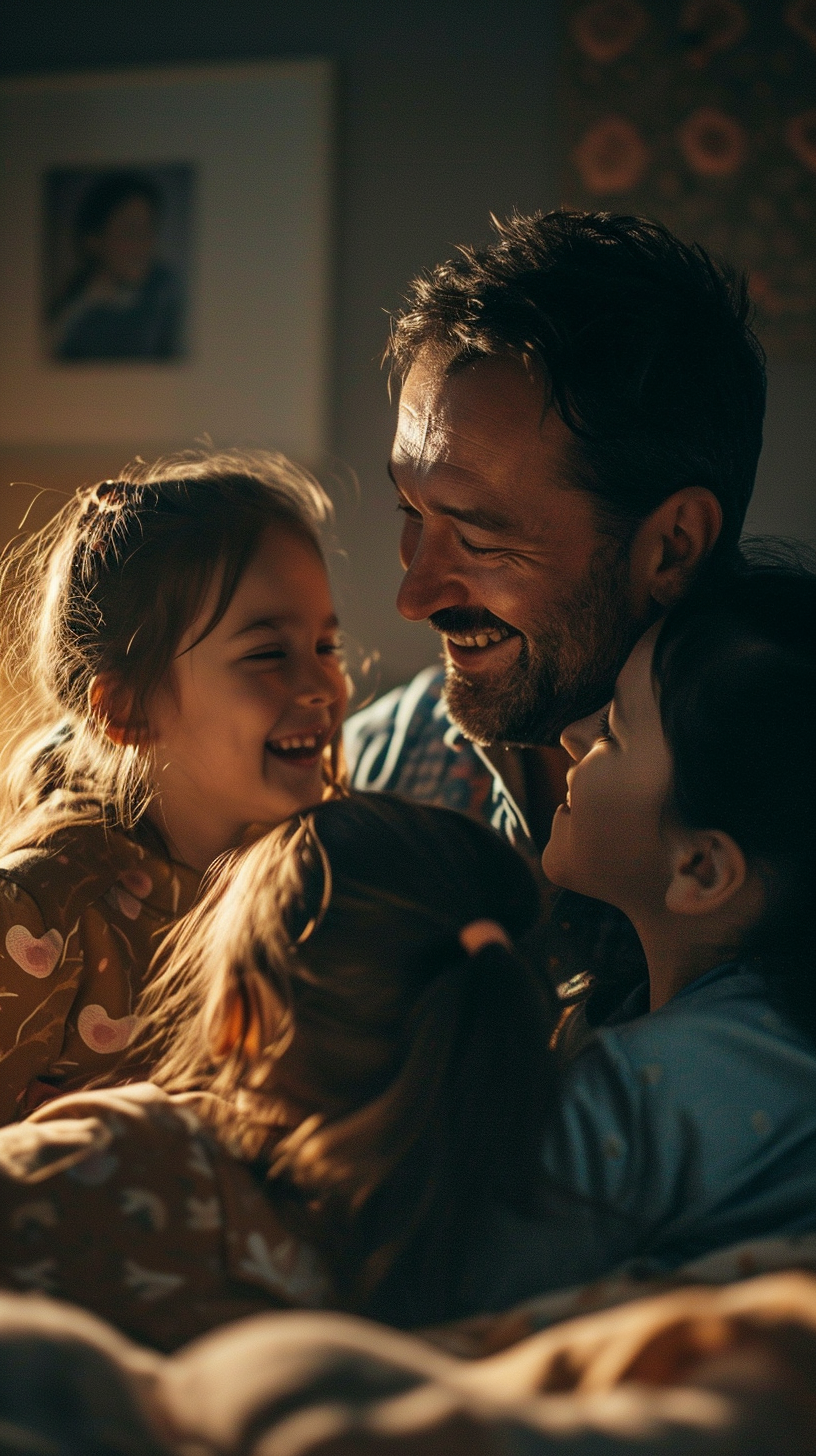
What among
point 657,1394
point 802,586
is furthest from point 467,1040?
point 802,586

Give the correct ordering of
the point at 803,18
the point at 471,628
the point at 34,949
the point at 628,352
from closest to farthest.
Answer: the point at 34,949, the point at 628,352, the point at 471,628, the point at 803,18

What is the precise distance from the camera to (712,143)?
7.91 ft

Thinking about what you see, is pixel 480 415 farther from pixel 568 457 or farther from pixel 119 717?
pixel 119 717

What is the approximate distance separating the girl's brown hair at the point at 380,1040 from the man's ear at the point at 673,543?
1.76 feet

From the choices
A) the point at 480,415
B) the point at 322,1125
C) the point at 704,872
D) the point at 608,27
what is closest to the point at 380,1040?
the point at 322,1125

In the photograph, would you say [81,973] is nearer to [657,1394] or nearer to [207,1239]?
[207,1239]

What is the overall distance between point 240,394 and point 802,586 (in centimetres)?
173

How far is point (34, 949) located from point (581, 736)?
0.53m

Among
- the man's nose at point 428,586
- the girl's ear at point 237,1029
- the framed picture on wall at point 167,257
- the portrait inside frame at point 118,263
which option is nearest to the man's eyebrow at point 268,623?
the man's nose at point 428,586

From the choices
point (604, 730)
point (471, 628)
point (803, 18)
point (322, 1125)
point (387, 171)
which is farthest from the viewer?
point (387, 171)

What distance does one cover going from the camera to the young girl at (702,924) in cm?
77

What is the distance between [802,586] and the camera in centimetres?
103

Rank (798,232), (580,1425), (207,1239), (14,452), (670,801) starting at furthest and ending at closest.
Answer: (14,452)
(798,232)
(670,801)
(207,1239)
(580,1425)

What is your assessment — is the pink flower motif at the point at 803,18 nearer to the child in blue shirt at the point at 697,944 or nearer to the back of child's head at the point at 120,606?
the back of child's head at the point at 120,606
